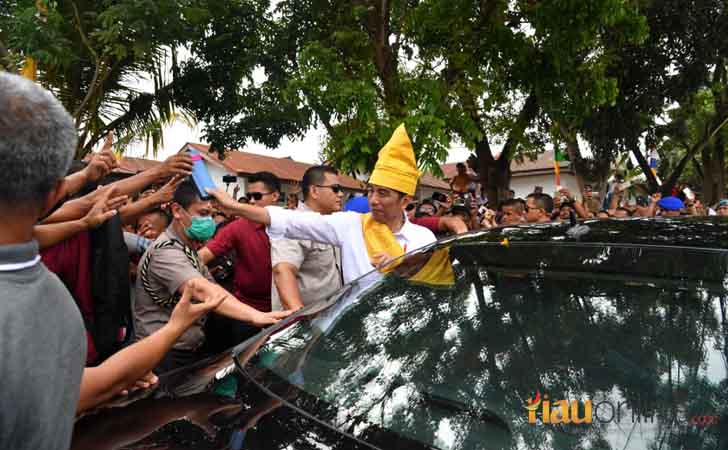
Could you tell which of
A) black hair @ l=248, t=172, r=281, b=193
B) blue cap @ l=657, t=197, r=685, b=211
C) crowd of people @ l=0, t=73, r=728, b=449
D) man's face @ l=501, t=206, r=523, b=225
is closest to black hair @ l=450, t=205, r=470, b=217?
man's face @ l=501, t=206, r=523, b=225

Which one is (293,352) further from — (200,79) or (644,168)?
(644,168)

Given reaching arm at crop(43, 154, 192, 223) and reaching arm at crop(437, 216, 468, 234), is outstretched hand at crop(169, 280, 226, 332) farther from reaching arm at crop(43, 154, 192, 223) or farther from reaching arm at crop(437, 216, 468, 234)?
reaching arm at crop(437, 216, 468, 234)

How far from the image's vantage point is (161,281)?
2.78m

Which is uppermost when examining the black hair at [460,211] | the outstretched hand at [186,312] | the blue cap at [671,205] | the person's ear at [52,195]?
the person's ear at [52,195]

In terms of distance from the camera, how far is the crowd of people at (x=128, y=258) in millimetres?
912

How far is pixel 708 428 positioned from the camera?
136 cm

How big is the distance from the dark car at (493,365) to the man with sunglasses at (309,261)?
127cm

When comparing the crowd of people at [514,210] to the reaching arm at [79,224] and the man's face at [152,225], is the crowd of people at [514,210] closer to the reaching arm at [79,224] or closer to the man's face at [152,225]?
the man's face at [152,225]

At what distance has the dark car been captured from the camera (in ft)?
4.72

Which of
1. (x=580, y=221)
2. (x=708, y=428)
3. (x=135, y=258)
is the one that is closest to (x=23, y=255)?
(x=708, y=428)

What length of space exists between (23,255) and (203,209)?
7.27 feet

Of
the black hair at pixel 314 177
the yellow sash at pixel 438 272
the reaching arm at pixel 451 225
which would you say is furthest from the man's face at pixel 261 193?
the yellow sash at pixel 438 272

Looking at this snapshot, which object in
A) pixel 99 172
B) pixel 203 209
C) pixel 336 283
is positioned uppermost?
pixel 99 172

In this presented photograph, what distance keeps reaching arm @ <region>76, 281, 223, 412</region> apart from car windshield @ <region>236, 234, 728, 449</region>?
0.29 metres
